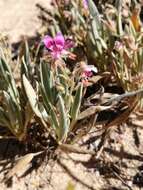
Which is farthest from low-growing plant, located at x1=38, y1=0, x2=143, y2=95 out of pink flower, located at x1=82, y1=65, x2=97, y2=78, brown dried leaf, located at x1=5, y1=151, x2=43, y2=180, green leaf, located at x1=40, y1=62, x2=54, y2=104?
brown dried leaf, located at x1=5, y1=151, x2=43, y2=180

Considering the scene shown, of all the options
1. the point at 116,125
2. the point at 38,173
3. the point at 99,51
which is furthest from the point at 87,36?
the point at 38,173

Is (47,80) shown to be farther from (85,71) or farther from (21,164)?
(21,164)

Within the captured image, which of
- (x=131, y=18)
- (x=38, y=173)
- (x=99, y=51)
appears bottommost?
(x=38, y=173)

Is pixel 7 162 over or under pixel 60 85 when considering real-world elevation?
under

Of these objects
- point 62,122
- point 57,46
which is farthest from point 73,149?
point 57,46

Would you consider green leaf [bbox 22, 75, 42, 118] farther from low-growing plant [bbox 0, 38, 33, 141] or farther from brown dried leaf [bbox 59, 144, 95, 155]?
brown dried leaf [bbox 59, 144, 95, 155]

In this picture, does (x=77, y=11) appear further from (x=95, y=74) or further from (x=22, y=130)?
(x=22, y=130)

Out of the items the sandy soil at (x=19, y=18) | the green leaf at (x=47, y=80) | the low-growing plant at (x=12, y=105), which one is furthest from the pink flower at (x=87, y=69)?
the sandy soil at (x=19, y=18)

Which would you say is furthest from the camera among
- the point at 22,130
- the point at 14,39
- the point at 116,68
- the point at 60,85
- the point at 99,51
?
the point at 14,39

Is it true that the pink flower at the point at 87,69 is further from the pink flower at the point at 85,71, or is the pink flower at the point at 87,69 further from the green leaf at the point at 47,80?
the green leaf at the point at 47,80
